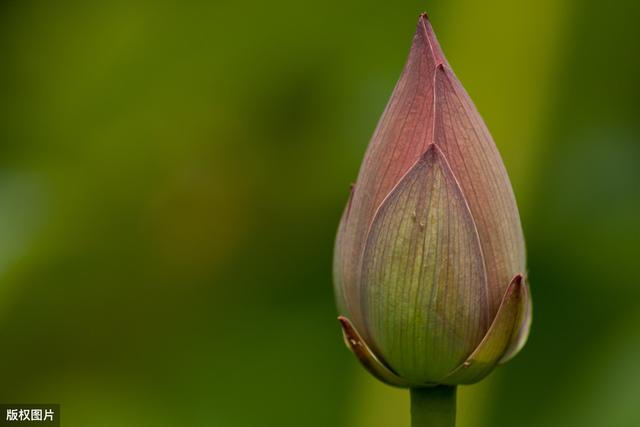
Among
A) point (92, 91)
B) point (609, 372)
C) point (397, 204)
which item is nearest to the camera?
point (397, 204)

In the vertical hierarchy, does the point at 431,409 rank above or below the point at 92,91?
below

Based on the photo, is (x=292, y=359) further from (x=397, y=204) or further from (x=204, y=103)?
(x=397, y=204)

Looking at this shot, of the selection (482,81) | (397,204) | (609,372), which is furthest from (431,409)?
(482,81)

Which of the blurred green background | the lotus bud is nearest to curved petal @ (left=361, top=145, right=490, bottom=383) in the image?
the lotus bud

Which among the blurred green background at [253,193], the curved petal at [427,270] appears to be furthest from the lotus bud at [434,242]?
the blurred green background at [253,193]

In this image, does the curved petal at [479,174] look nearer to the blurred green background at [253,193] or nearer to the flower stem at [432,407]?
the flower stem at [432,407]

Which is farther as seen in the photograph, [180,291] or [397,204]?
[180,291]

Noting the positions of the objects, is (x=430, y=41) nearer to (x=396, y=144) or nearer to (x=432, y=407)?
(x=396, y=144)
